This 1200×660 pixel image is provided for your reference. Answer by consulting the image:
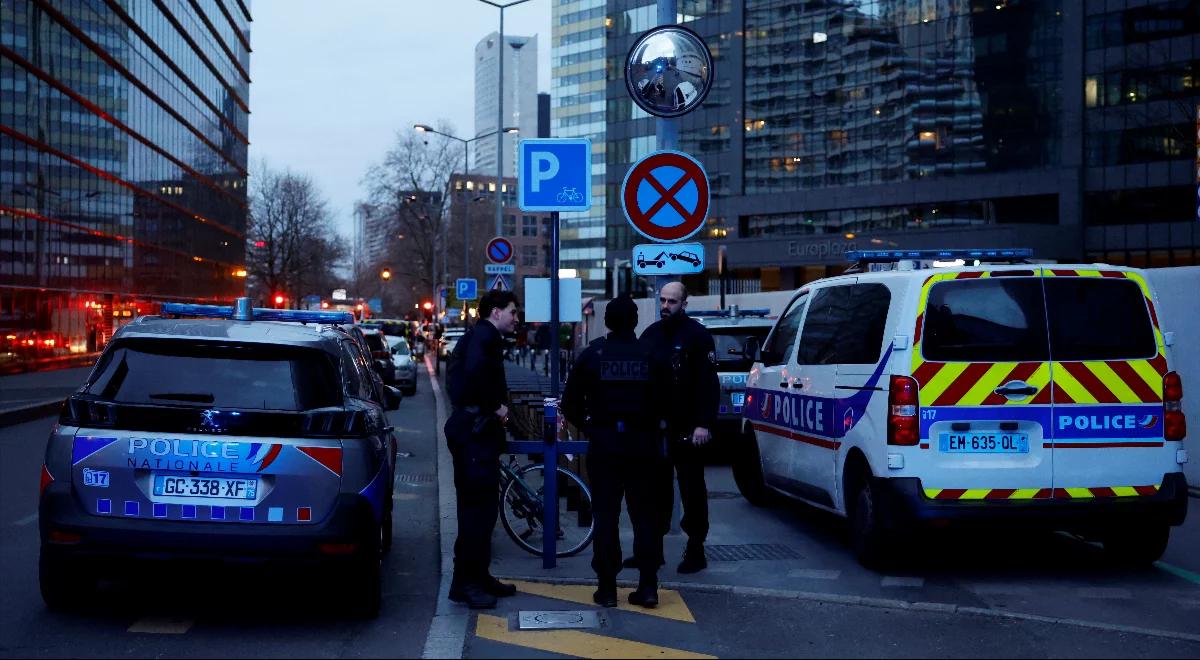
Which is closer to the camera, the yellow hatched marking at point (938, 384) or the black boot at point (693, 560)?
the yellow hatched marking at point (938, 384)

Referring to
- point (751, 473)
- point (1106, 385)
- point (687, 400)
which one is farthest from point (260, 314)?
point (1106, 385)

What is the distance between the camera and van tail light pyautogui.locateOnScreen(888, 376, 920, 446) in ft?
23.4

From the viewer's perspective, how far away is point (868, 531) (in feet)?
24.9

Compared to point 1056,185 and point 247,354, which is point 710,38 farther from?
point 247,354

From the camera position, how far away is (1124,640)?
5926 mm

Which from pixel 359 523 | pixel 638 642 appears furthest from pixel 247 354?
pixel 638 642

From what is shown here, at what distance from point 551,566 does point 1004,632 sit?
2920mm

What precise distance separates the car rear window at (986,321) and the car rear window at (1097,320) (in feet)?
0.34

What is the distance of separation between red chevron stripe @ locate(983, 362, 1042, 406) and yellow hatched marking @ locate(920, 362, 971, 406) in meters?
0.24

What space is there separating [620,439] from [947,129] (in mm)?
59661

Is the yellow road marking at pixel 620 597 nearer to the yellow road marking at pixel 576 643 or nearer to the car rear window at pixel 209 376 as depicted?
the yellow road marking at pixel 576 643

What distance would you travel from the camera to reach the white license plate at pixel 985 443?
282 inches

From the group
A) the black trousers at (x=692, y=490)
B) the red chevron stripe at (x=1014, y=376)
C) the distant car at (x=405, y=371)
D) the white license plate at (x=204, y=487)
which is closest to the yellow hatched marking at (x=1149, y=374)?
the red chevron stripe at (x=1014, y=376)

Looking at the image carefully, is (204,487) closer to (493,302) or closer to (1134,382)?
(493,302)
